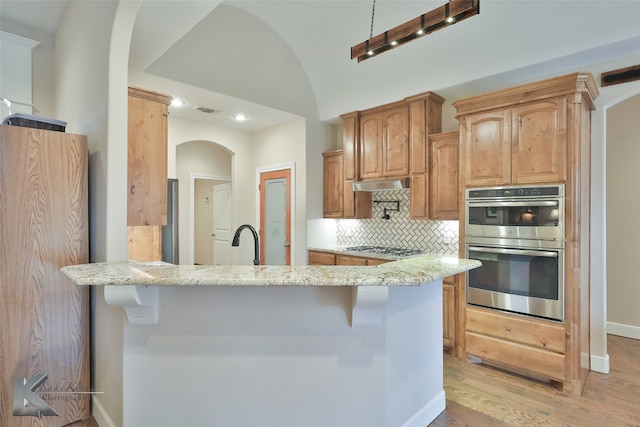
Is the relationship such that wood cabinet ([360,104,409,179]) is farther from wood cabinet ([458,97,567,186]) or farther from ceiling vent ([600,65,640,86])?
ceiling vent ([600,65,640,86])

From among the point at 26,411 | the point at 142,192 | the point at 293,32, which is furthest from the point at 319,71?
the point at 26,411

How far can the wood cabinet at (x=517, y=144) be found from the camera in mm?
2738

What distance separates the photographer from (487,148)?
3.12m

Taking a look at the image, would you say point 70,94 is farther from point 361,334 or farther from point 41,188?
point 361,334

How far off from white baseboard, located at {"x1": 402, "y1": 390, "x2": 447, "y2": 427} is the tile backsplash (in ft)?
6.33

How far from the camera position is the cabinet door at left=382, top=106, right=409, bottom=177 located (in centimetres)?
403

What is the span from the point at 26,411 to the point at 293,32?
4324 mm

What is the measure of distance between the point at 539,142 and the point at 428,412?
2315mm

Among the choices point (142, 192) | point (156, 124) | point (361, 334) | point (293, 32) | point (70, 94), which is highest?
point (293, 32)

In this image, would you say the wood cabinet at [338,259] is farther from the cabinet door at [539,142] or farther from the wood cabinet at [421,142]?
the cabinet door at [539,142]

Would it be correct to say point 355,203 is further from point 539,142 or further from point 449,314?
point 539,142

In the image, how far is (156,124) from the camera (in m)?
2.55

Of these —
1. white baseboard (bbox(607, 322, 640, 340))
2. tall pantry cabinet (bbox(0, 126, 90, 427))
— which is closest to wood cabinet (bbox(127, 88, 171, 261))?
tall pantry cabinet (bbox(0, 126, 90, 427))

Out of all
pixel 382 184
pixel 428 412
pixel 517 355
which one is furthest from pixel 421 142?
pixel 428 412
